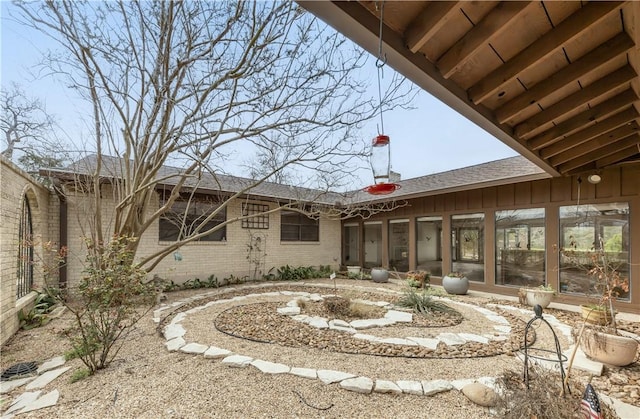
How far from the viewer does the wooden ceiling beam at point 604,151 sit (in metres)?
4.55

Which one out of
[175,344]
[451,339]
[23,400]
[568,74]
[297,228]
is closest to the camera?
[568,74]

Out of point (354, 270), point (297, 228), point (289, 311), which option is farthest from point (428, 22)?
point (297, 228)

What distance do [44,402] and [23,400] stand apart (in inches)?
10.6

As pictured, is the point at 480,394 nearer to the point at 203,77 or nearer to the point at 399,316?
the point at 399,316

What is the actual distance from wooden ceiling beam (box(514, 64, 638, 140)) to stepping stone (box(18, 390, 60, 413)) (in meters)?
5.38

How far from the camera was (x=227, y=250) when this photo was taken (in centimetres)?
949

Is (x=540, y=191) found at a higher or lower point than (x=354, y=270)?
higher

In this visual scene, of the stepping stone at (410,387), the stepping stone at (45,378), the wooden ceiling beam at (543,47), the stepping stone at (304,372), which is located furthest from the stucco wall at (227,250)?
the wooden ceiling beam at (543,47)

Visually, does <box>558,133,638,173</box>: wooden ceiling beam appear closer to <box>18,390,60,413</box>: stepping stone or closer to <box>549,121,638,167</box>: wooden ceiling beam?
<box>549,121,638,167</box>: wooden ceiling beam

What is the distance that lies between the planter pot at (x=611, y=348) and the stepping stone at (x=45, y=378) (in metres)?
5.75

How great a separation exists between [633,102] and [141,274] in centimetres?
559

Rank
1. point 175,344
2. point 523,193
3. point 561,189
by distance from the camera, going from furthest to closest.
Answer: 1. point 523,193
2. point 561,189
3. point 175,344

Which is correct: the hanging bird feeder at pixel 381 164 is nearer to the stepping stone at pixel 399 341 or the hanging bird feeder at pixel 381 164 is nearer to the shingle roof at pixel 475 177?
the stepping stone at pixel 399 341

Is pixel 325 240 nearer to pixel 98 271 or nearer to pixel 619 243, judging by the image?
pixel 619 243
